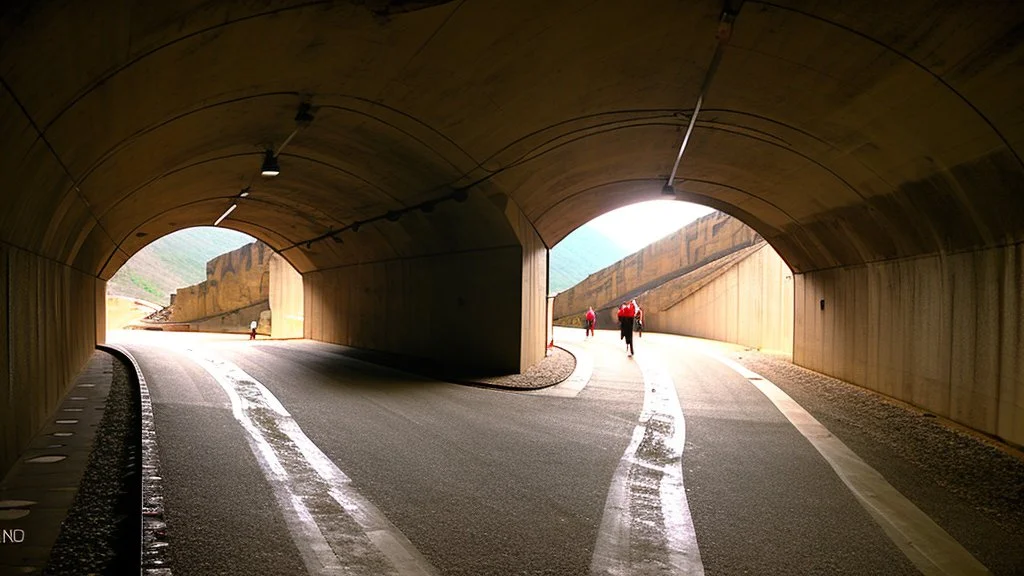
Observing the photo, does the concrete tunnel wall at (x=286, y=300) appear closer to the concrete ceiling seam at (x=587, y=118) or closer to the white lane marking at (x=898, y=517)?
the concrete ceiling seam at (x=587, y=118)

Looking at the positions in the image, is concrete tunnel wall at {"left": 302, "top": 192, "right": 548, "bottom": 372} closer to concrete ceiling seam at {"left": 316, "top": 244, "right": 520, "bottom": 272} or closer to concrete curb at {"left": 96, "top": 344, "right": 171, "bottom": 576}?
concrete ceiling seam at {"left": 316, "top": 244, "right": 520, "bottom": 272}

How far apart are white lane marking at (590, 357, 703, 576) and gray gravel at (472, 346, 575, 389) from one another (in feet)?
14.1

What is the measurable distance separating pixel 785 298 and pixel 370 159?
14.2 metres

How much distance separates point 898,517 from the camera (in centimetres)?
524

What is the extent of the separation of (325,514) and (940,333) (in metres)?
8.62

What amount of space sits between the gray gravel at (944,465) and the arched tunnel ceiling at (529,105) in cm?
235

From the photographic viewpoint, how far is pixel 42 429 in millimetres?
7973

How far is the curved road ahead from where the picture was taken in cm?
431

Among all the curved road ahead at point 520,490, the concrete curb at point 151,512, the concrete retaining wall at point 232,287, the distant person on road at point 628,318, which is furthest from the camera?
the concrete retaining wall at point 232,287

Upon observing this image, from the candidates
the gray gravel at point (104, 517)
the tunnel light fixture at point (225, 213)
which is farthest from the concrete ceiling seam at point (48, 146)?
the tunnel light fixture at point (225, 213)

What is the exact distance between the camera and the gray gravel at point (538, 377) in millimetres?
12945

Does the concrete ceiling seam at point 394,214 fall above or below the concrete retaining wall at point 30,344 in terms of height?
above

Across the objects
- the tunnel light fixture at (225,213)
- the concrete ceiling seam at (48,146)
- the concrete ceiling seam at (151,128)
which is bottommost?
the concrete ceiling seam at (48,146)

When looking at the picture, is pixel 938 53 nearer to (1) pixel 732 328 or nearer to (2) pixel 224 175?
(2) pixel 224 175
